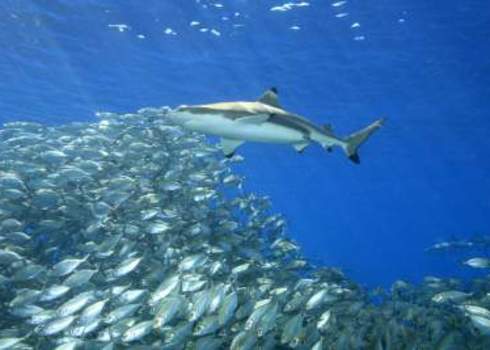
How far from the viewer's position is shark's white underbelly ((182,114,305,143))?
20.9 feet

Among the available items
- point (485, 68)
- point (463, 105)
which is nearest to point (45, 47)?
point (485, 68)

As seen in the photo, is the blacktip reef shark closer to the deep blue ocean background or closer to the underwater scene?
the underwater scene

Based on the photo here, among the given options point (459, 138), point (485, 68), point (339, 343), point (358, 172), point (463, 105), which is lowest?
point (339, 343)

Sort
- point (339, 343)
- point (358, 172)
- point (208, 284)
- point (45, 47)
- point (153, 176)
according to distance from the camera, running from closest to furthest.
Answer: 1. point (339, 343)
2. point (208, 284)
3. point (153, 176)
4. point (45, 47)
5. point (358, 172)

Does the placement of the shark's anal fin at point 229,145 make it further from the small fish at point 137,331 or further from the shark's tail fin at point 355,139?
the small fish at point 137,331

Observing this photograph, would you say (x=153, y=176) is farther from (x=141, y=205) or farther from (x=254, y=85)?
(x=254, y=85)

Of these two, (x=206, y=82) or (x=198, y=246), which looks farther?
(x=206, y=82)

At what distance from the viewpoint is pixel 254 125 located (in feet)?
23.3

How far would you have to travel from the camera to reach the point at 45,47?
85.8 ft

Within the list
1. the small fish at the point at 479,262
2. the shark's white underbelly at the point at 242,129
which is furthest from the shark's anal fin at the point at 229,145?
the small fish at the point at 479,262

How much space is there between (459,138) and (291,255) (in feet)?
102

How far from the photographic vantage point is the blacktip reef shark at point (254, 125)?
629cm

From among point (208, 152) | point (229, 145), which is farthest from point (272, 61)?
point (229, 145)

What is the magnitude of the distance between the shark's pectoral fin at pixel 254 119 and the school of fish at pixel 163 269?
219 cm
